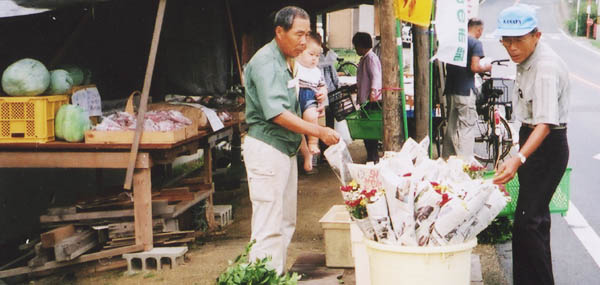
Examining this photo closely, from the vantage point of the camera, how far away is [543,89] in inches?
191

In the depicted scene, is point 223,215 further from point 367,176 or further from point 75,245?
point 367,176

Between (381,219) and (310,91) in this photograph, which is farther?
(310,91)

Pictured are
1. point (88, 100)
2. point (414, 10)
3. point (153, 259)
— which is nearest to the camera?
point (414, 10)

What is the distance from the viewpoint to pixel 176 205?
7496 mm

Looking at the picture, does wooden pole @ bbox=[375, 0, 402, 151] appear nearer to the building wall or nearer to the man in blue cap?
the man in blue cap

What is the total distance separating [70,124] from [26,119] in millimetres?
423

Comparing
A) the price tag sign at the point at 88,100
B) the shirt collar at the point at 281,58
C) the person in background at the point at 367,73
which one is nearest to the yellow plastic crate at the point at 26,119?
the price tag sign at the point at 88,100

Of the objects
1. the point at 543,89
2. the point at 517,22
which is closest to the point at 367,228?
the point at 543,89

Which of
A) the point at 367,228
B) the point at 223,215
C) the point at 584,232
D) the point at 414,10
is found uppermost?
the point at 414,10

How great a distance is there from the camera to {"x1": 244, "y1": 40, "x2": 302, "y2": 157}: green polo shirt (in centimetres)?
494

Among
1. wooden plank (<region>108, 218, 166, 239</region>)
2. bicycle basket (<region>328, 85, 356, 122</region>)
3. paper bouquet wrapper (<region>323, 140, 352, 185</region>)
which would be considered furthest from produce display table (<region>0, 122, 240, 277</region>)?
bicycle basket (<region>328, 85, 356, 122</region>)

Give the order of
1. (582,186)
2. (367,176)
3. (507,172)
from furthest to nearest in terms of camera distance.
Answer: (582,186)
(507,172)
(367,176)

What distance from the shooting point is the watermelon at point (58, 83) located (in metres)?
7.03

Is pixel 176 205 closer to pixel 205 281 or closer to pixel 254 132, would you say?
pixel 205 281
